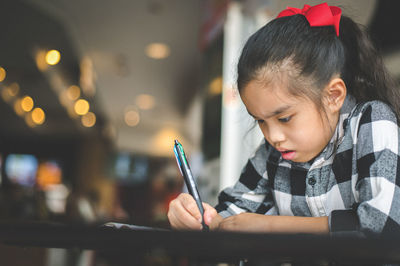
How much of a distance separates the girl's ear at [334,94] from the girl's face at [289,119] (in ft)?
0.04

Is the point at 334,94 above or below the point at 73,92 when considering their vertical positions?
below

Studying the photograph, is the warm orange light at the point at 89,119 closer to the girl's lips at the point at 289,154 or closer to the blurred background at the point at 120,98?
the blurred background at the point at 120,98

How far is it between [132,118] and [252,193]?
9344 mm

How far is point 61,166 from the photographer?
491 inches

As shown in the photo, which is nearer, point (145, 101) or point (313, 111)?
point (313, 111)

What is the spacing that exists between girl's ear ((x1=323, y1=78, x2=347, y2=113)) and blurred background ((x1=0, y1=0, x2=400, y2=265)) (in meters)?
0.20

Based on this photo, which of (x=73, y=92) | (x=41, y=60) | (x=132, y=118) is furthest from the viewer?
(x=132, y=118)

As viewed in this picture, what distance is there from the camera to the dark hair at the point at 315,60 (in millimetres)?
699

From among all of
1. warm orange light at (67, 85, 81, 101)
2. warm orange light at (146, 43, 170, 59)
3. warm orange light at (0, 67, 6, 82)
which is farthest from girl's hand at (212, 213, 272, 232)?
warm orange light at (67, 85, 81, 101)

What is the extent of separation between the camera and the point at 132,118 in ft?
32.8

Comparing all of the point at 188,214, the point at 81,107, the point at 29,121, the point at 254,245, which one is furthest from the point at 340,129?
the point at 29,121

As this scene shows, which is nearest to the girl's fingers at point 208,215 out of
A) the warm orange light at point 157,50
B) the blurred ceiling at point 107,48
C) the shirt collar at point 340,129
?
the shirt collar at point 340,129

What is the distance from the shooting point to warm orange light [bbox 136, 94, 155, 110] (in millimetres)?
7898

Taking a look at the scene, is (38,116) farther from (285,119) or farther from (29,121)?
(285,119)
